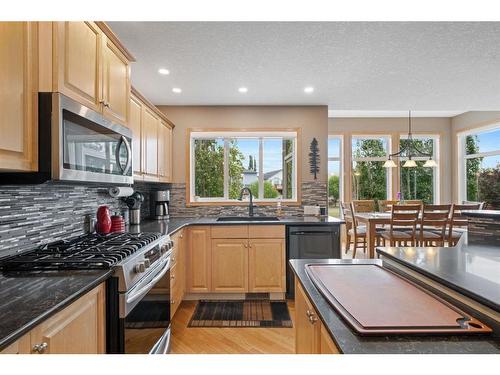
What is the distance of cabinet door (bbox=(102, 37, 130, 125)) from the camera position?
1825 millimetres

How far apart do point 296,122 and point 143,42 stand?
2274 mm

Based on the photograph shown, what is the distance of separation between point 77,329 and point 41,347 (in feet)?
0.72

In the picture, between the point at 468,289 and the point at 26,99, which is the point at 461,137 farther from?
the point at 26,99

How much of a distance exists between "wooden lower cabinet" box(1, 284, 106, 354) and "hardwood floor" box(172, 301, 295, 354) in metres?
1.12

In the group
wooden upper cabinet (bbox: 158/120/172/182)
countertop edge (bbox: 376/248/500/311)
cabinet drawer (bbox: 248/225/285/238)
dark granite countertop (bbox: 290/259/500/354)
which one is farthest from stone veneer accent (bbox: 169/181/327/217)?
dark granite countertop (bbox: 290/259/500/354)

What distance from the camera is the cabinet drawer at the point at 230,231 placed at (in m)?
3.19

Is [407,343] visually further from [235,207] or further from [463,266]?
[235,207]

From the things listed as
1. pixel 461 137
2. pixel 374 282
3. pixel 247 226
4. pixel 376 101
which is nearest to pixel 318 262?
pixel 374 282

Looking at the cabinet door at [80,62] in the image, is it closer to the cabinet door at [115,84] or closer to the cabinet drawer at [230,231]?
the cabinet door at [115,84]

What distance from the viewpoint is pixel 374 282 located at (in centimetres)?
119

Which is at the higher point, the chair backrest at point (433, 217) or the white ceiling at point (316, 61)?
the white ceiling at point (316, 61)

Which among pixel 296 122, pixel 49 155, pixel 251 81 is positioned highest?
pixel 251 81

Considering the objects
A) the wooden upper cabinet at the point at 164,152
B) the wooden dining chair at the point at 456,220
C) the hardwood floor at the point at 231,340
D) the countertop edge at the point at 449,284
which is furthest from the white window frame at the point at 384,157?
the countertop edge at the point at 449,284

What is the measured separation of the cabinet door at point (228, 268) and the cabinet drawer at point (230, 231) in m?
0.06
